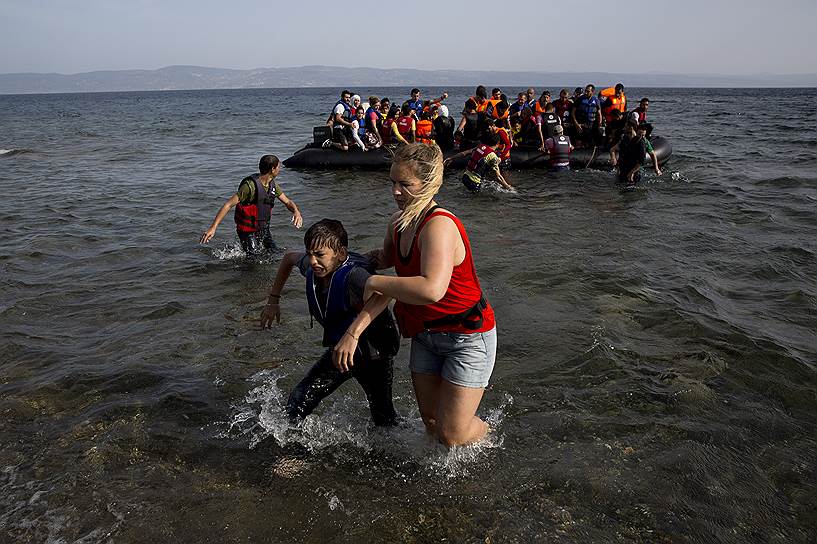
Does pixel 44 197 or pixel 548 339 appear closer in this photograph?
pixel 548 339

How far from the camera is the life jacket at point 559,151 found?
14062mm

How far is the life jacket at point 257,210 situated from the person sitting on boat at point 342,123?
27.3 ft

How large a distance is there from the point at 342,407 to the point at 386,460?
0.81 m

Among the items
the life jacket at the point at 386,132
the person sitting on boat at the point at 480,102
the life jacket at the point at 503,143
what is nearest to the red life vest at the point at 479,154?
the life jacket at the point at 503,143

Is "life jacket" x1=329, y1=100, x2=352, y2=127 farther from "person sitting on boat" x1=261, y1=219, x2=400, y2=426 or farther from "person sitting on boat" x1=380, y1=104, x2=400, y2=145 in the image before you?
"person sitting on boat" x1=261, y1=219, x2=400, y2=426

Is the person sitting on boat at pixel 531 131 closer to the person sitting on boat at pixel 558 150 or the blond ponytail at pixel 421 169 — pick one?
the person sitting on boat at pixel 558 150

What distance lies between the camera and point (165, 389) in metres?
4.60

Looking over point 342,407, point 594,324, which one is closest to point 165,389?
point 342,407

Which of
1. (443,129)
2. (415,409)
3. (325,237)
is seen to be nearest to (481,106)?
(443,129)

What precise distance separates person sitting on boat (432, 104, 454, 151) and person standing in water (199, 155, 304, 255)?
8.78m

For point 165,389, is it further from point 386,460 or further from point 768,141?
point 768,141

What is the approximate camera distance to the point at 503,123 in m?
15.0

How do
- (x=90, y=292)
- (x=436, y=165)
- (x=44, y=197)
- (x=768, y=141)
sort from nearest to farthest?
(x=436, y=165), (x=90, y=292), (x=44, y=197), (x=768, y=141)

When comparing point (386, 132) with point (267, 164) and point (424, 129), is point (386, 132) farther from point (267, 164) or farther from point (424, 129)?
point (267, 164)
